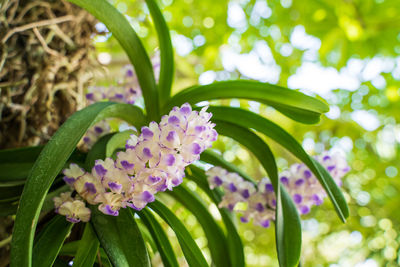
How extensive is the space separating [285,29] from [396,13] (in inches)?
23.7

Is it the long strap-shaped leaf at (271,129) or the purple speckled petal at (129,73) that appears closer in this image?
the long strap-shaped leaf at (271,129)

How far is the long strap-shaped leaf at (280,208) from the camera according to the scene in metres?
0.64

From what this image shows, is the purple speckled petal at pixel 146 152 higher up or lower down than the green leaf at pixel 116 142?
lower down

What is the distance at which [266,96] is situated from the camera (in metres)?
0.73

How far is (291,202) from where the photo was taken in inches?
29.4

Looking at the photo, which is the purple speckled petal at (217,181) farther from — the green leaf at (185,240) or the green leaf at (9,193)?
the green leaf at (9,193)

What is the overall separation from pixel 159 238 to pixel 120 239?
14cm

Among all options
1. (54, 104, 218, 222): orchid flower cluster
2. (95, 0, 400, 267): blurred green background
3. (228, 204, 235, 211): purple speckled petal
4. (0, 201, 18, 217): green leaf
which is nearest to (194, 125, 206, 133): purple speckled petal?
(54, 104, 218, 222): orchid flower cluster

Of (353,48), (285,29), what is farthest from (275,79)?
(353,48)

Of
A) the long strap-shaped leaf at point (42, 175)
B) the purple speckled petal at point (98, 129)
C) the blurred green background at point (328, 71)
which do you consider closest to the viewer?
the long strap-shaped leaf at point (42, 175)

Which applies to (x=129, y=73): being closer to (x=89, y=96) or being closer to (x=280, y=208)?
(x=89, y=96)

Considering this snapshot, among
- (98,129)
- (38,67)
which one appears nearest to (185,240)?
(98,129)

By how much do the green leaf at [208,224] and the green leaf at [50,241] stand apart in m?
0.25

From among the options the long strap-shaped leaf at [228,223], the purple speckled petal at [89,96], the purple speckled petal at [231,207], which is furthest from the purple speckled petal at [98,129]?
the purple speckled petal at [231,207]
